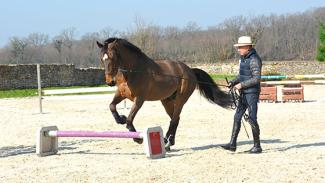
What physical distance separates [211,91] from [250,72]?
6.05 feet

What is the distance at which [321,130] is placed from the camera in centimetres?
1123

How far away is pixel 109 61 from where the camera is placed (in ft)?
26.6

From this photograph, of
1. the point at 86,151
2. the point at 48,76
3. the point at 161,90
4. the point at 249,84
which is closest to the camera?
the point at 249,84

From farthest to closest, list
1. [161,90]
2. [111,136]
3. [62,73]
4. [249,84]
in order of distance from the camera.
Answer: [62,73], [161,90], [249,84], [111,136]

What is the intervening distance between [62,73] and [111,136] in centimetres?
3382

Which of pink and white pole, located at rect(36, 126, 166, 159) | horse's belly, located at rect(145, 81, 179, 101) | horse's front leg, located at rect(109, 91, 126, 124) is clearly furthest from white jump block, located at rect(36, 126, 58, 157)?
horse's belly, located at rect(145, 81, 179, 101)

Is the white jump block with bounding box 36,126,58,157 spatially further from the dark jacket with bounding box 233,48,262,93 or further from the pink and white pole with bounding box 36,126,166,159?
the dark jacket with bounding box 233,48,262,93

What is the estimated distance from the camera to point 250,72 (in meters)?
8.42

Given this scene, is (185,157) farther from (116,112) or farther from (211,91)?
(211,91)

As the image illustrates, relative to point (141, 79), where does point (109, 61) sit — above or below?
above

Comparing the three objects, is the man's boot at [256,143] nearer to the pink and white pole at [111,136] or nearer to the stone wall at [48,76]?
the pink and white pole at [111,136]

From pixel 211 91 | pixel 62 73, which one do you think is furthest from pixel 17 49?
pixel 211 91

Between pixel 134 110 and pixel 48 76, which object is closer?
pixel 134 110

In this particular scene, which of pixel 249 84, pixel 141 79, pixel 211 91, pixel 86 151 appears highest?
pixel 141 79
